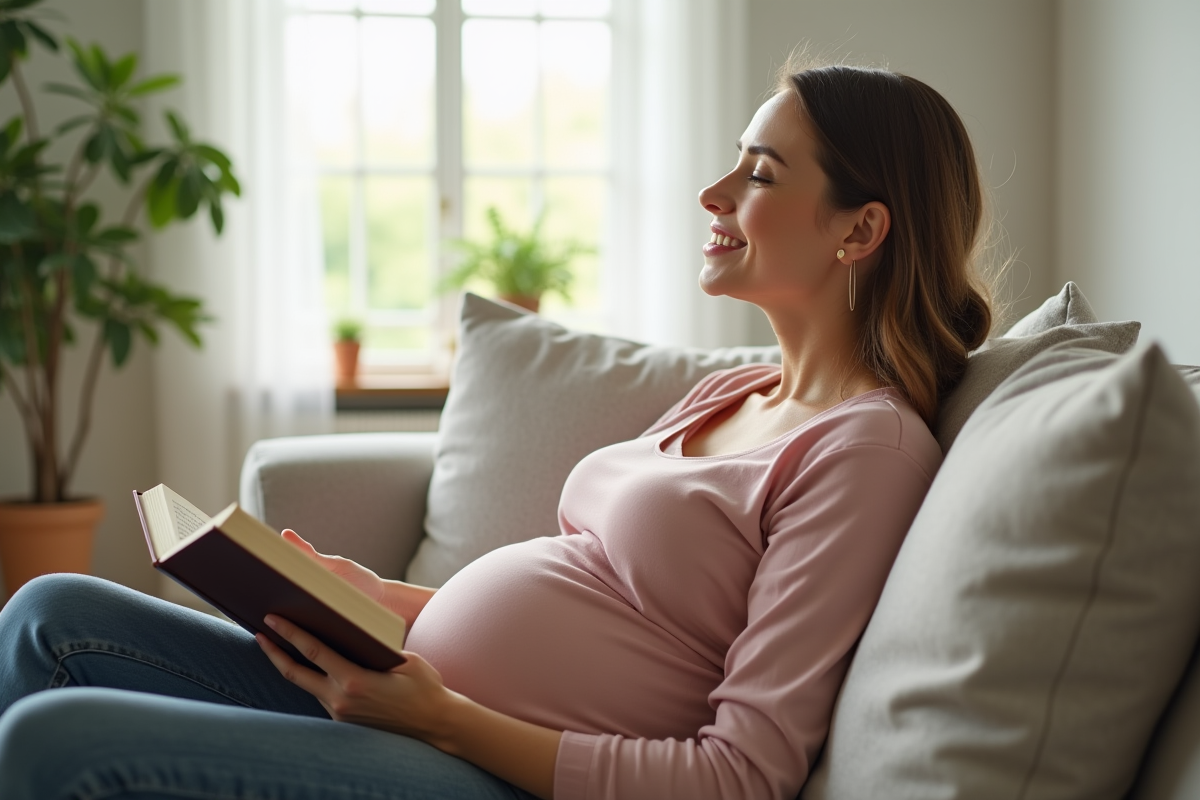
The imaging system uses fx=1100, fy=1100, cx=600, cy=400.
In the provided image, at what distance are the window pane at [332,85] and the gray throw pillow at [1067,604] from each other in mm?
3012

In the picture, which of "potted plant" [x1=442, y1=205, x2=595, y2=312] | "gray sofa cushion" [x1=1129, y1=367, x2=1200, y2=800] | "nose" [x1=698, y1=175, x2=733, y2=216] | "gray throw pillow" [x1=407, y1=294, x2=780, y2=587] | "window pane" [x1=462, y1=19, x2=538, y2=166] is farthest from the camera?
"window pane" [x1=462, y1=19, x2=538, y2=166]

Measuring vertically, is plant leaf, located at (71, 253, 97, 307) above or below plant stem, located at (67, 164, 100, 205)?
below

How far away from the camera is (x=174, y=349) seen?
10.6ft

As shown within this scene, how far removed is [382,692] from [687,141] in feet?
8.94

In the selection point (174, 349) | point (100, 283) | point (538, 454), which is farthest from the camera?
point (174, 349)

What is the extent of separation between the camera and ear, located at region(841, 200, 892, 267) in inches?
48.8

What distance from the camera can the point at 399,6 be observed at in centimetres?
354

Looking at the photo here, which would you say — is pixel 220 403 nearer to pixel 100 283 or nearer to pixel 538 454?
pixel 100 283

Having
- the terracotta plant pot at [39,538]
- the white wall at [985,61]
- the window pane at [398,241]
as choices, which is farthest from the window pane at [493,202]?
the terracotta plant pot at [39,538]

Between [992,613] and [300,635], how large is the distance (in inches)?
22.9

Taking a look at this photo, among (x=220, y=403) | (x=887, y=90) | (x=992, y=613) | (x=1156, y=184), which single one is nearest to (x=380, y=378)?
(x=220, y=403)

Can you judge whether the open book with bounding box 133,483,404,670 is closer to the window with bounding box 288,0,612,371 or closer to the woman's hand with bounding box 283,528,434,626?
the woman's hand with bounding box 283,528,434,626

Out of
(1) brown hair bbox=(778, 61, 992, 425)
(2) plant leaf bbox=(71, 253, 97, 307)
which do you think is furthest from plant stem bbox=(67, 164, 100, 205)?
(1) brown hair bbox=(778, 61, 992, 425)

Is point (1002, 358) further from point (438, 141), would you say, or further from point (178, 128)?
point (438, 141)
